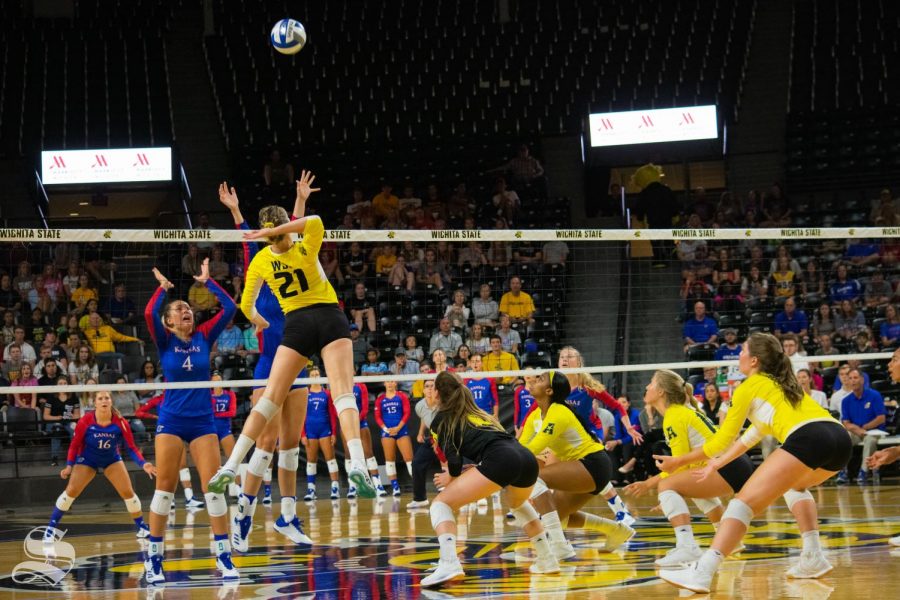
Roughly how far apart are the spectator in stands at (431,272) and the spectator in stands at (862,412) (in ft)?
19.7

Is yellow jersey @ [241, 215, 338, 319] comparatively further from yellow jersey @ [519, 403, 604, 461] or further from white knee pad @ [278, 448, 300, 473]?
yellow jersey @ [519, 403, 604, 461]

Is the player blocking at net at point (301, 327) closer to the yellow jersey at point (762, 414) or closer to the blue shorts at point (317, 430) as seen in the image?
the yellow jersey at point (762, 414)

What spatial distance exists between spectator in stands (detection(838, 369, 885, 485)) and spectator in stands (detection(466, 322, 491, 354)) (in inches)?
191

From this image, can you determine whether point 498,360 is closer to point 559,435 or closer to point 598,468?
point 598,468

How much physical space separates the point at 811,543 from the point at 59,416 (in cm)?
1146

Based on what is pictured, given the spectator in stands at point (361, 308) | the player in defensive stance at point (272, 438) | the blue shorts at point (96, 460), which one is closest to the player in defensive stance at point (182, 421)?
the player in defensive stance at point (272, 438)

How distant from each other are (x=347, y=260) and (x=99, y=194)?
6.99m

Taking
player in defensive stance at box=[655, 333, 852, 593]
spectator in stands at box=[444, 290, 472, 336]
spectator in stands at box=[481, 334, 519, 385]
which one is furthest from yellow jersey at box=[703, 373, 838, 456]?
spectator in stands at box=[444, 290, 472, 336]

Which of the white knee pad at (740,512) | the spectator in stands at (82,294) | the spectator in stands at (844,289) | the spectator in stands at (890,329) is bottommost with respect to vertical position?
the white knee pad at (740,512)

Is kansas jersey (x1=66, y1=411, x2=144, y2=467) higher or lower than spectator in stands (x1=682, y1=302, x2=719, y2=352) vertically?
lower

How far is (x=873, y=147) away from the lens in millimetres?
20891

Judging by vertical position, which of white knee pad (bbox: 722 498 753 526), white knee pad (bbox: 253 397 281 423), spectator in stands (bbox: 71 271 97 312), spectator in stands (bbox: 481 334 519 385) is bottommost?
white knee pad (bbox: 722 498 753 526)

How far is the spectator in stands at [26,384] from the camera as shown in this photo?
48.2 ft

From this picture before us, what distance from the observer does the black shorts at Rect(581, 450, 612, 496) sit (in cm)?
798
